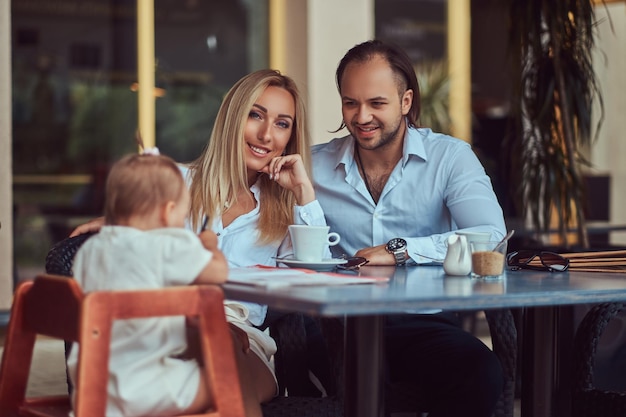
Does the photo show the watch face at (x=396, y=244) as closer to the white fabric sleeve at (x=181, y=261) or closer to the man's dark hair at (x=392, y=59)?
the man's dark hair at (x=392, y=59)

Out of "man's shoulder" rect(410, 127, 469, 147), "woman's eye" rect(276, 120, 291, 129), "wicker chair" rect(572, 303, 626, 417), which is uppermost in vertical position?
"woman's eye" rect(276, 120, 291, 129)

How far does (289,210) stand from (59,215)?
6498mm

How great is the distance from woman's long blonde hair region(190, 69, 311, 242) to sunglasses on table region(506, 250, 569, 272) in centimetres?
69

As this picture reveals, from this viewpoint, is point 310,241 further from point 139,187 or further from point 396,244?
point 139,187

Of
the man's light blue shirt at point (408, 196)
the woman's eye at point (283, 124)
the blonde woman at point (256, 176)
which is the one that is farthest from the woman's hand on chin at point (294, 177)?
the man's light blue shirt at point (408, 196)

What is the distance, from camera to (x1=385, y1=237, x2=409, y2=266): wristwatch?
2951 millimetres

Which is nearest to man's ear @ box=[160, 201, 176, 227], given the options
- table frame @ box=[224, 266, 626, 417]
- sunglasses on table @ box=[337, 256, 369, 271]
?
table frame @ box=[224, 266, 626, 417]

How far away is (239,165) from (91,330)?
1.26m

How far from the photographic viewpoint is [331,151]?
3.58m

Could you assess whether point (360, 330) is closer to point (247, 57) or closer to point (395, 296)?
point (395, 296)

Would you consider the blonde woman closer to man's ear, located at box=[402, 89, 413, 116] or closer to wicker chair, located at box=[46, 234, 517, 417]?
wicker chair, located at box=[46, 234, 517, 417]

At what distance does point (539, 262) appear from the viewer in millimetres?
2961

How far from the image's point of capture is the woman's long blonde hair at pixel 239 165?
320cm

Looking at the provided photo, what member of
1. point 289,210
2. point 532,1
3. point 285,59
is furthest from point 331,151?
point 285,59
